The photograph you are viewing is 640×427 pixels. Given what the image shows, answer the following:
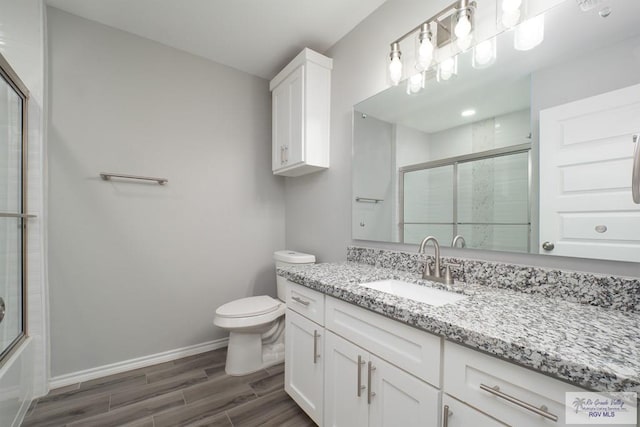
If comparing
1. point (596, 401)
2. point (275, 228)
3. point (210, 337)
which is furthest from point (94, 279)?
point (596, 401)

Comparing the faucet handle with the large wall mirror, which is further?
the faucet handle

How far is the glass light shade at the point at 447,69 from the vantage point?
1.33 m

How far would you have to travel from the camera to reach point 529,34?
108 cm

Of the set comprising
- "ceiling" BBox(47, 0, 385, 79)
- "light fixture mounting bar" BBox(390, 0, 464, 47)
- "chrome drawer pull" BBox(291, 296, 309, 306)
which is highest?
"ceiling" BBox(47, 0, 385, 79)

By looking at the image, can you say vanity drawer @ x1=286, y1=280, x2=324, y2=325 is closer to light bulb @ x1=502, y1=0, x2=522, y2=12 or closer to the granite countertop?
the granite countertop

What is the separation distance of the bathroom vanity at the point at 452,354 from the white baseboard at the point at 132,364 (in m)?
1.17

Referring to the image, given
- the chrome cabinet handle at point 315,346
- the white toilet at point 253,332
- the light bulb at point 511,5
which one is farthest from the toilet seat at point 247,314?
the light bulb at point 511,5

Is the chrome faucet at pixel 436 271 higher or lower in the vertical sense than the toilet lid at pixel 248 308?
higher

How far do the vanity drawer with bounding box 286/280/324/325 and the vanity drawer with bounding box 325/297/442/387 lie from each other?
6cm

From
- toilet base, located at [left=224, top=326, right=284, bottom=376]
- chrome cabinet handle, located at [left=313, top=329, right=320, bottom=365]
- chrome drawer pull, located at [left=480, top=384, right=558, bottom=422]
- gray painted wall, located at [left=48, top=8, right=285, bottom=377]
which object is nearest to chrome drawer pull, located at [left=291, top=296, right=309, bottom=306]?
chrome cabinet handle, located at [left=313, top=329, right=320, bottom=365]

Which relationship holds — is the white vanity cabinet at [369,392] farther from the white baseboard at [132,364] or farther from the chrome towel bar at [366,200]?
the white baseboard at [132,364]

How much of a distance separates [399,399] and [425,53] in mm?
1577

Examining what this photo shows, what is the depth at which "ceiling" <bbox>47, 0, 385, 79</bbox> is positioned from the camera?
173 centimetres

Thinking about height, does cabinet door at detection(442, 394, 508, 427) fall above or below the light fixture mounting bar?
below
